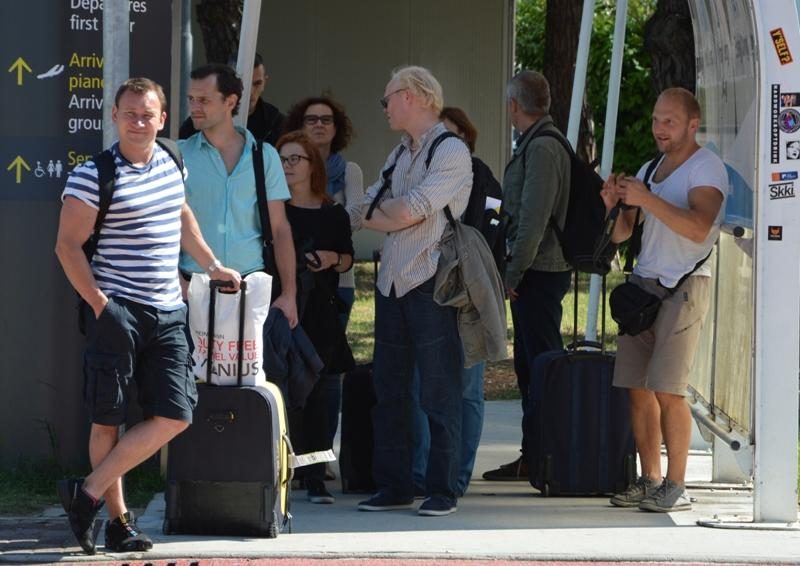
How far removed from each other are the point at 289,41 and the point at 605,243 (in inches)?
558

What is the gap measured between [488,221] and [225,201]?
4.60 ft

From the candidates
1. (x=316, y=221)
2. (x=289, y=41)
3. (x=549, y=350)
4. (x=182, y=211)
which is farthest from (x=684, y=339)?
(x=289, y=41)

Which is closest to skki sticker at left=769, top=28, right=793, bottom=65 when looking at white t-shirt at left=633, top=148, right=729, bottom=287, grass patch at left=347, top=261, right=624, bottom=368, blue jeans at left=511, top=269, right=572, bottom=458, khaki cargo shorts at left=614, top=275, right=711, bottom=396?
white t-shirt at left=633, top=148, right=729, bottom=287

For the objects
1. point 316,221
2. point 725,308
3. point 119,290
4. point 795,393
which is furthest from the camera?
point 725,308

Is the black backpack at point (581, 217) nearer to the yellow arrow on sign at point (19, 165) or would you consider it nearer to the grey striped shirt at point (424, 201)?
the grey striped shirt at point (424, 201)

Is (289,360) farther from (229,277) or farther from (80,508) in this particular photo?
(80,508)

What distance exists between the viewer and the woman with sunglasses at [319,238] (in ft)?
22.6

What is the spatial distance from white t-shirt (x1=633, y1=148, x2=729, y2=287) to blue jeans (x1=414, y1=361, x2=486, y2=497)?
102 cm

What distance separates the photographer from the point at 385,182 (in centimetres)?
674

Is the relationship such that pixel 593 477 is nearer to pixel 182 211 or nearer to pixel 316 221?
pixel 316 221

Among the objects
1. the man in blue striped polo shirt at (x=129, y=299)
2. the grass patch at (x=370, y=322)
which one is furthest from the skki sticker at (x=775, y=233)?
the grass patch at (x=370, y=322)

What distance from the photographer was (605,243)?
696 cm

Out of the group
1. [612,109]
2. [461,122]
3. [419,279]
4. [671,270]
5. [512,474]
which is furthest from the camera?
[612,109]

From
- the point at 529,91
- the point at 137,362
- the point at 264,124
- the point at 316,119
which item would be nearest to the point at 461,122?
the point at 529,91
